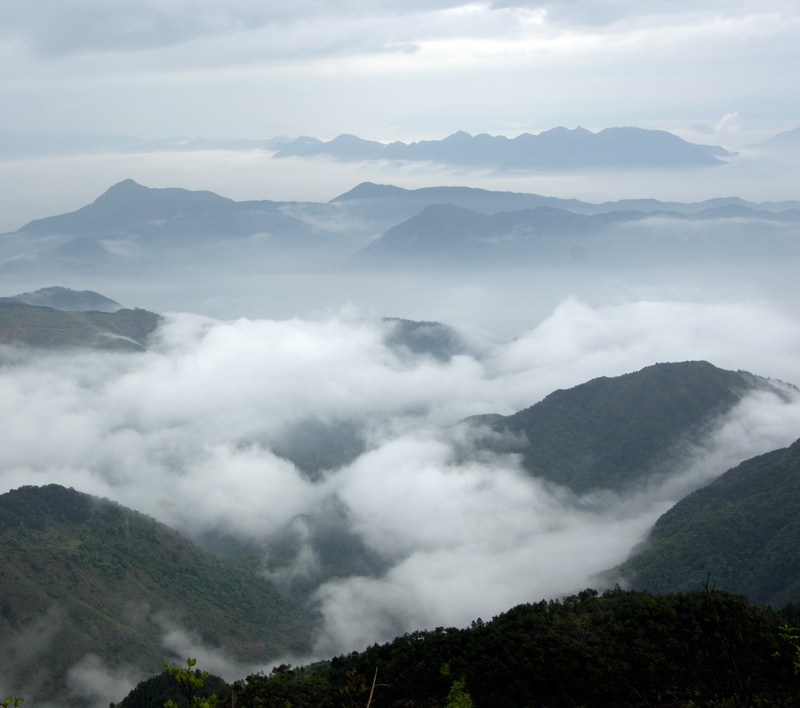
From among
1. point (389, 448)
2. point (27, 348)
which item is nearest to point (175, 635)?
point (389, 448)

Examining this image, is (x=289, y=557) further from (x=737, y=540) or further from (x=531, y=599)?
(x=737, y=540)

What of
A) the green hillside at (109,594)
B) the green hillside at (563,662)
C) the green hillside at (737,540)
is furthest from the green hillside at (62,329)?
the green hillside at (563,662)

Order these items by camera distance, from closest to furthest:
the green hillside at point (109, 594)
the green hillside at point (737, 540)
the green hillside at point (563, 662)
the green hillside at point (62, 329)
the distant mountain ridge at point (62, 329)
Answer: the green hillside at point (563, 662) < the green hillside at point (109, 594) < the green hillside at point (737, 540) < the distant mountain ridge at point (62, 329) < the green hillside at point (62, 329)

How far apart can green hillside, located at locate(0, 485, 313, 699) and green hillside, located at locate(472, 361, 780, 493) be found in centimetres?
4602

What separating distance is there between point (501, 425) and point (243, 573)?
52.3 meters

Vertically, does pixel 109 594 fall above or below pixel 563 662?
below

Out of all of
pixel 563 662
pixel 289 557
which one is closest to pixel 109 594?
→ pixel 289 557

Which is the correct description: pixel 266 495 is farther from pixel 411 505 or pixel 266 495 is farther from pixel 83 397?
pixel 83 397

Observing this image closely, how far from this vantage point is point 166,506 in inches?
4884

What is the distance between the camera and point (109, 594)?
71.3 meters

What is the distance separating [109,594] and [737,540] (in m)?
61.7

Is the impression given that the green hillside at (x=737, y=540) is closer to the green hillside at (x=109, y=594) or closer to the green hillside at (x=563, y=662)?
the green hillside at (x=563, y=662)

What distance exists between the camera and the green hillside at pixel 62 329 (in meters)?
166

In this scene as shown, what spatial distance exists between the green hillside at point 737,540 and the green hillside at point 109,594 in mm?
38474
